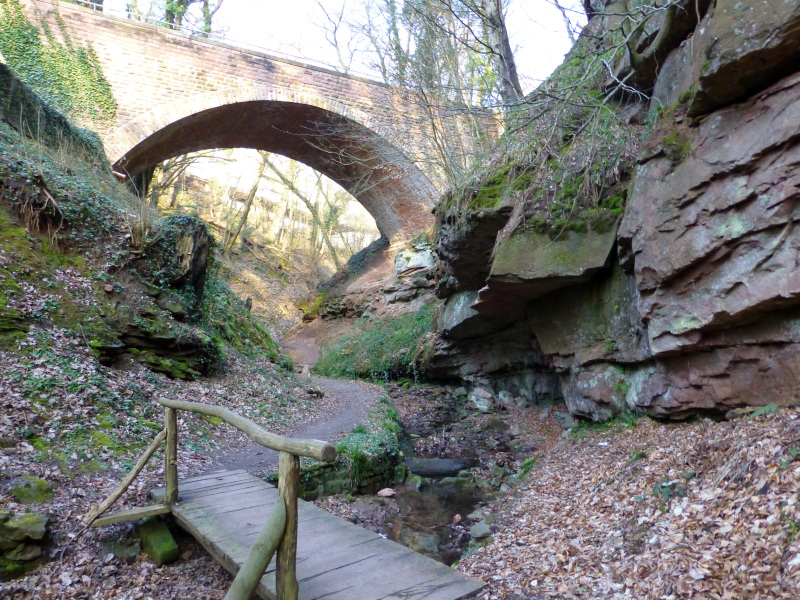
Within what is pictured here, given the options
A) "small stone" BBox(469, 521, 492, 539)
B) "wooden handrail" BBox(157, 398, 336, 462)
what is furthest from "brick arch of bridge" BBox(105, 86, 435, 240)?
"wooden handrail" BBox(157, 398, 336, 462)

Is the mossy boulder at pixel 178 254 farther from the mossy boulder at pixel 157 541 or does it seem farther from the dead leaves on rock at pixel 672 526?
the dead leaves on rock at pixel 672 526

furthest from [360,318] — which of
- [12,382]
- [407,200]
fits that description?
[12,382]

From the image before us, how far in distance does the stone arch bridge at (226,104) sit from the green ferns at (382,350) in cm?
472

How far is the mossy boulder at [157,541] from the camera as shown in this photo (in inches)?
144

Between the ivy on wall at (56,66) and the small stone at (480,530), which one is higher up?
the ivy on wall at (56,66)

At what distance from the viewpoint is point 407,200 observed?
19188 millimetres

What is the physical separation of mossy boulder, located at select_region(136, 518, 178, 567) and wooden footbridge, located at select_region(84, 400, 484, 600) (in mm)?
160

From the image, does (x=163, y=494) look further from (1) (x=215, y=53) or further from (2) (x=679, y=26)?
(1) (x=215, y=53)

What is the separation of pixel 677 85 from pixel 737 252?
2.25 metres

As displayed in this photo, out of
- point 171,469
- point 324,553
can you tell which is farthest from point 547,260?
point 171,469

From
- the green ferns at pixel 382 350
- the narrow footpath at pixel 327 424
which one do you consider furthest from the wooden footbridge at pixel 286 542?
the green ferns at pixel 382 350

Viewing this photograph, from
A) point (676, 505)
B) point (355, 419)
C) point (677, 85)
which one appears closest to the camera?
point (676, 505)

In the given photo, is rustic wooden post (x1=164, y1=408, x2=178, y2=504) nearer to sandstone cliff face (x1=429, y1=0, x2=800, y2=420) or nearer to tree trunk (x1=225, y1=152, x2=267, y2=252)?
sandstone cliff face (x1=429, y1=0, x2=800, y2=420)

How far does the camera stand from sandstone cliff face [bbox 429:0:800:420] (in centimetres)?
401
